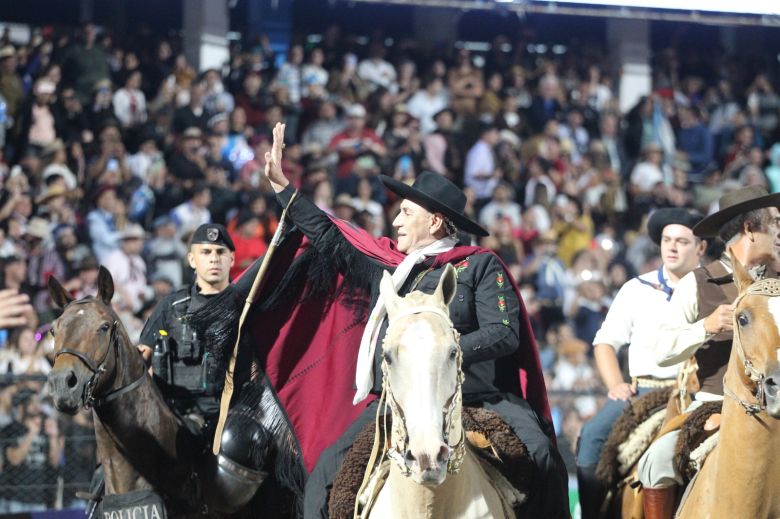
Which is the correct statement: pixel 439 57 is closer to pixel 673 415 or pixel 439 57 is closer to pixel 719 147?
pixel 719 147

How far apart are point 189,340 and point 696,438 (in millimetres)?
3007

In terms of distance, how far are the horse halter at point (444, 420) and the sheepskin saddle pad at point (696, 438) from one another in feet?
4.55

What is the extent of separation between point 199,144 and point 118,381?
7.35m

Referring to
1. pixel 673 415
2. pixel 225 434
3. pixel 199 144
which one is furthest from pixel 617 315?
pixel 199 144

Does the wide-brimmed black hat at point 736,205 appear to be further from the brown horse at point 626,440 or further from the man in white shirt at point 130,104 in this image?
the man in white shirt at point 130,104

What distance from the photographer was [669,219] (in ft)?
24.0

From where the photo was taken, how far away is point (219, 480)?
259 inches

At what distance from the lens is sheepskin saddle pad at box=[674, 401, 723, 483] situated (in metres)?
5.46

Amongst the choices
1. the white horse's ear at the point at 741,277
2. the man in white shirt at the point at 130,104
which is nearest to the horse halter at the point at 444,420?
the white horse's ear at the point at 741,277

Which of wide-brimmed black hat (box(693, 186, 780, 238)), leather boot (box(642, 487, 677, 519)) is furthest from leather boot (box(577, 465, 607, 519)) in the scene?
wide-brimmed black hat (box(693, 186, 780, 238))

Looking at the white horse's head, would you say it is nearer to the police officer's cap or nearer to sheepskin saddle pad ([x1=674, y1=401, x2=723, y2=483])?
sheepskin saddle pad ([x1=674, y1=401, x2=723, y2=483])

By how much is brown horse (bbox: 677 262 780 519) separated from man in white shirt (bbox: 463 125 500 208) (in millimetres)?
10380

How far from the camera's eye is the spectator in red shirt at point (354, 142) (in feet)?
47.2

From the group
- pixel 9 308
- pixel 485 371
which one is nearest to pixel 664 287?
pixel 485 371
